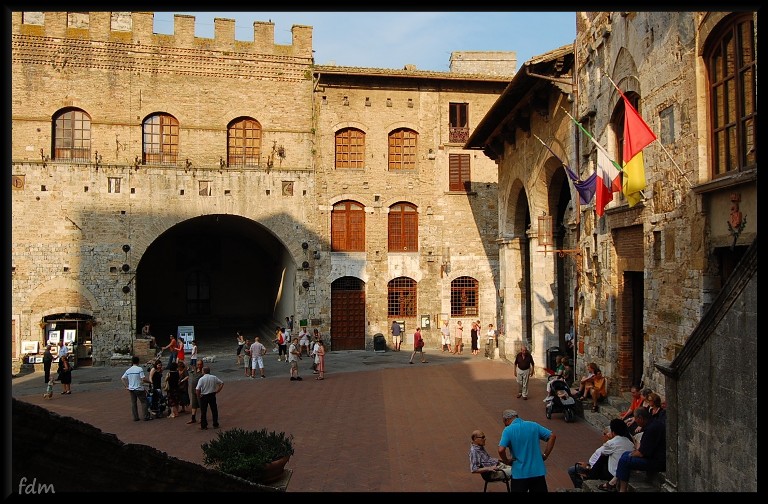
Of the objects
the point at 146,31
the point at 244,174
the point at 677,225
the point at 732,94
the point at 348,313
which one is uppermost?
the point at 146,31

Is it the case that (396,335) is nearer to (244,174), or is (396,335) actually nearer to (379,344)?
(379,344)

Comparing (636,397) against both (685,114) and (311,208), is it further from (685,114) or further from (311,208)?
(311,208)

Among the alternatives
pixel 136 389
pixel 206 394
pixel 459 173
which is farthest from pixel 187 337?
pixel 459 173

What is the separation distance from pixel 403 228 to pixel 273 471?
18.0 m

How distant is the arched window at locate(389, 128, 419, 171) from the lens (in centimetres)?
2606

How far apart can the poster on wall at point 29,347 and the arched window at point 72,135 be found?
277 inches

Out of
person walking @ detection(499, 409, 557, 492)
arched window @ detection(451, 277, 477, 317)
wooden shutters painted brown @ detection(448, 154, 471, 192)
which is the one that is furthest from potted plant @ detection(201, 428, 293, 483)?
wooden shutters painted brown @ detection(448, 154, 471, 192)

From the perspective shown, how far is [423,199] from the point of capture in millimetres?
26016

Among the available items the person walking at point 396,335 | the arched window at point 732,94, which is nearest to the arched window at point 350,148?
the person walking at point 396,335

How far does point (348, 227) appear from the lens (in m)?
25.6

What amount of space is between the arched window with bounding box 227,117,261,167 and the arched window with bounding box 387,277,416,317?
25.3 feet

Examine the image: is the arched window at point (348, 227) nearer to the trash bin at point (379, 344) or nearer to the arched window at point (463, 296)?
the trash bin at point (379, 344)

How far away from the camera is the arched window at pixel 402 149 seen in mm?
26062

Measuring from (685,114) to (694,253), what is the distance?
86.2 inches
